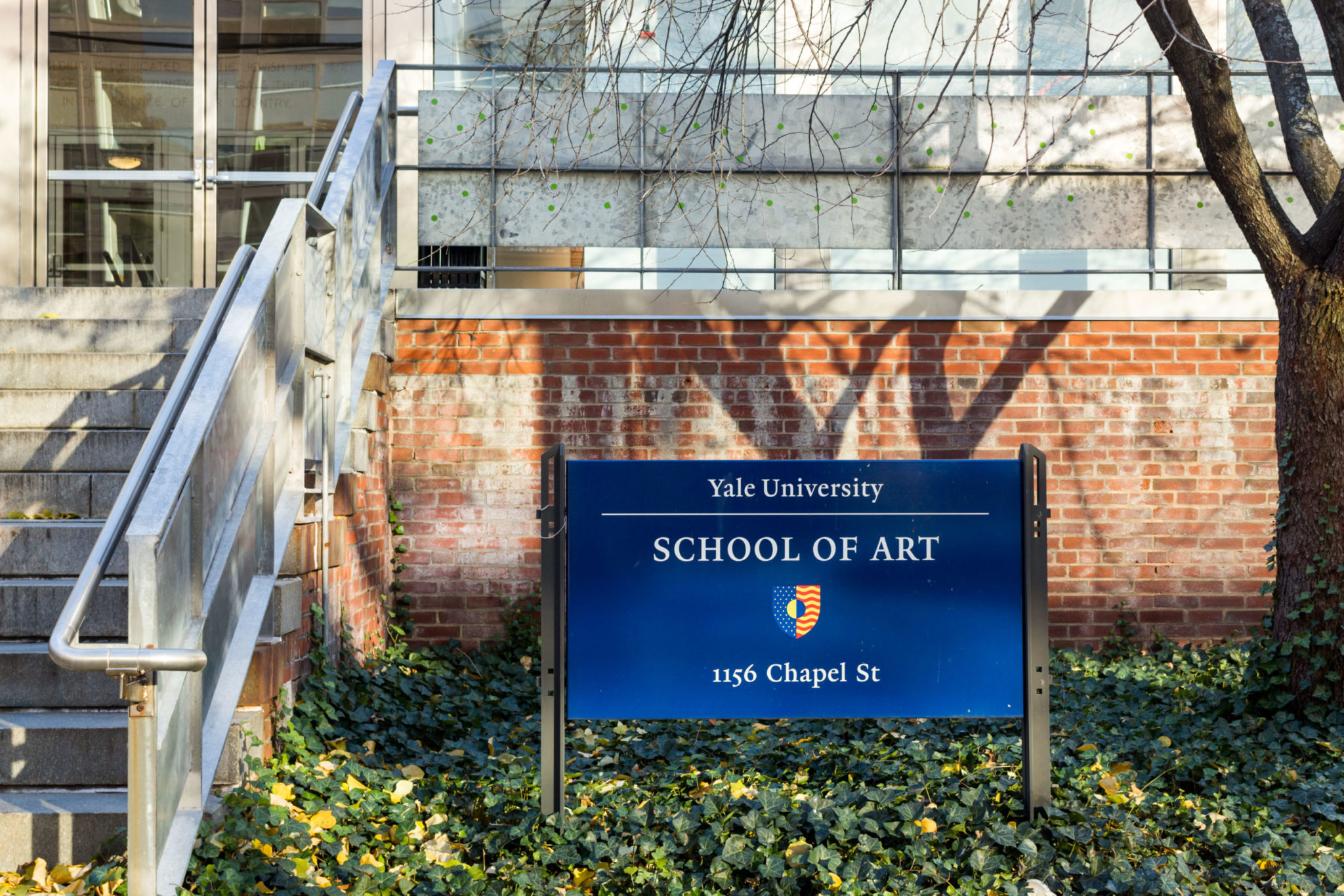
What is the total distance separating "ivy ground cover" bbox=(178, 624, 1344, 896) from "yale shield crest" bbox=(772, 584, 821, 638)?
593mm

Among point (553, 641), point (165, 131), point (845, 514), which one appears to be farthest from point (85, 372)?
point (165, 131)

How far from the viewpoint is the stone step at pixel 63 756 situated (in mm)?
3135

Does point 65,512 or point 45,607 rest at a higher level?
point 65,512

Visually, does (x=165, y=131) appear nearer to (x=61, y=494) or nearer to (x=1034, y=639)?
(x=61, y=494)

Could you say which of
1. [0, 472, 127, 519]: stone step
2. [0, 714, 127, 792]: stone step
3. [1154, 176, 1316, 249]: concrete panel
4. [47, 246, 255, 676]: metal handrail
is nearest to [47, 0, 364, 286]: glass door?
[0, 472, 127, 519]: stone step

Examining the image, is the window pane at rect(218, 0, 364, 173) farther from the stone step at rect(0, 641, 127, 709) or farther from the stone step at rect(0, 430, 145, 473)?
the stone step at rect(0, 641, 127, 709)

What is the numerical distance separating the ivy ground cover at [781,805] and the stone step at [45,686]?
0.63m

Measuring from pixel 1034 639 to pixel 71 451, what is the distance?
381 centimetres

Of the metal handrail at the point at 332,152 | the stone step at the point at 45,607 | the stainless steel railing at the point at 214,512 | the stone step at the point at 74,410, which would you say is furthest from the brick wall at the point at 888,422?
the stone step at the point at 45,607

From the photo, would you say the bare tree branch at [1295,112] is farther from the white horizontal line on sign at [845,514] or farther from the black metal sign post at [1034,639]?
the white horizontal line on sign at [845,514]

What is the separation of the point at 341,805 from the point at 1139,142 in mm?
5883

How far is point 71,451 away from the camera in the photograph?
4.08 metres

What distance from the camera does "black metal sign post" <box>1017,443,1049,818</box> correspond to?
3.34 meters

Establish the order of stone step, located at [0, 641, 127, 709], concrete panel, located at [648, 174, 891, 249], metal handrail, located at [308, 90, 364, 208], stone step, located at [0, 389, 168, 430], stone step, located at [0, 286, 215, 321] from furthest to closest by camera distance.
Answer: concrete panel, located at [648, 174, 891, 249], stone step, located at [0, 286, 215, 321], metal handrail, located at [308, 90, 364, 208], stone step, located at [0, 389, 168, 430], stone step, located at [0, 641, 127, 709]
